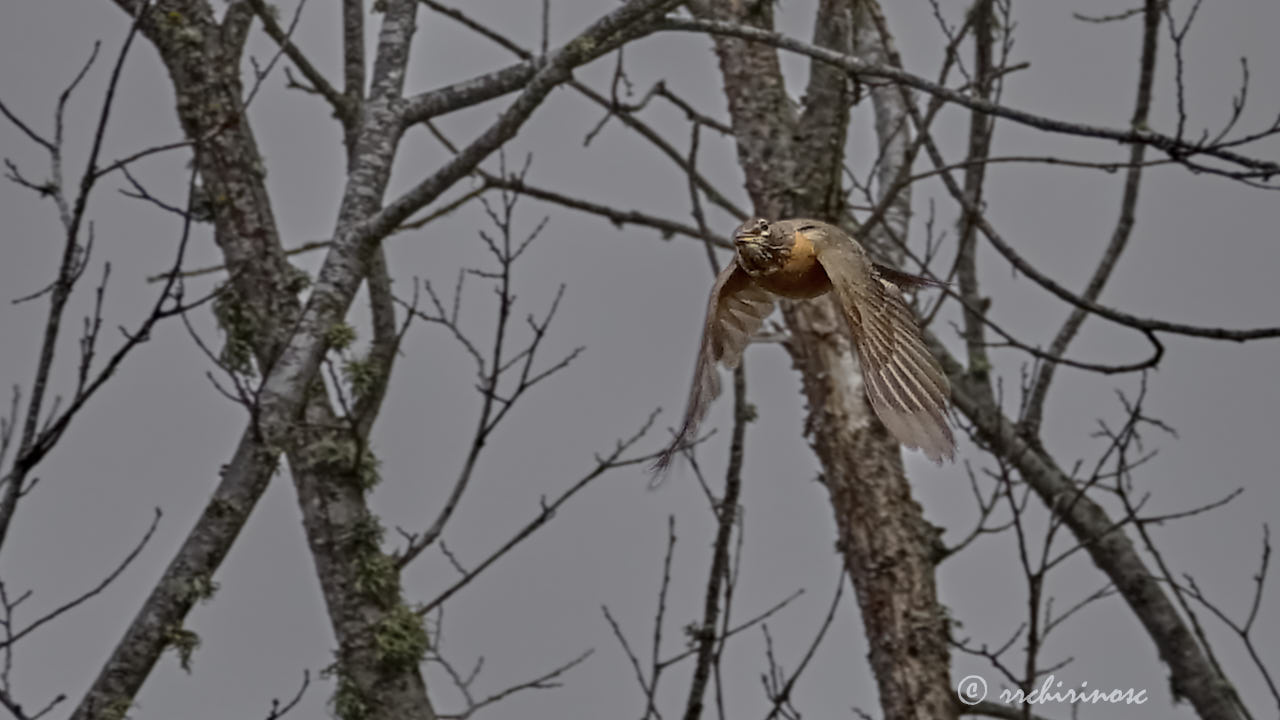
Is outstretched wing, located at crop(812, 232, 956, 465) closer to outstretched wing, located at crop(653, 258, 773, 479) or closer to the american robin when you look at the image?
the american robin

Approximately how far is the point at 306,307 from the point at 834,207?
1.26 metres

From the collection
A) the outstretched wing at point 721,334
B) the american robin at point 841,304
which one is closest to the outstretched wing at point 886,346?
the american robin at point 841,304

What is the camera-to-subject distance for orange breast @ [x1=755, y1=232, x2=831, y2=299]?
1.37m

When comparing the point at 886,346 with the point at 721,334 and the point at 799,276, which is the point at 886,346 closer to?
the point at 799,276

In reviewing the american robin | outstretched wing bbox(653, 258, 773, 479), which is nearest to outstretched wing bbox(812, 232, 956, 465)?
the american robin

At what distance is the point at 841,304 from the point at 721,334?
0.67 ft

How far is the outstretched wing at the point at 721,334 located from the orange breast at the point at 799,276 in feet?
0.12

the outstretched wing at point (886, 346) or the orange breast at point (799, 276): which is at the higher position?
the orange breast at point (799, 276)

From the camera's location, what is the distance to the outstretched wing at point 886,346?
47.5 inches

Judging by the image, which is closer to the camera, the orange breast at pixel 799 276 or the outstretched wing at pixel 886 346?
the outstretched wing at pixel 886 346

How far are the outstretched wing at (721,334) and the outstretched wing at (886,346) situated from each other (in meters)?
0.10

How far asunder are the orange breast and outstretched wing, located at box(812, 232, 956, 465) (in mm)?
15

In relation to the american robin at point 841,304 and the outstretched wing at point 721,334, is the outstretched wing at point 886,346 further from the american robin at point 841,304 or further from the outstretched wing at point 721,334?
the outstretched wing at point 721,334

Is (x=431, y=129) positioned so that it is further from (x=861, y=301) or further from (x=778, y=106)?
(x=861, y=301)
